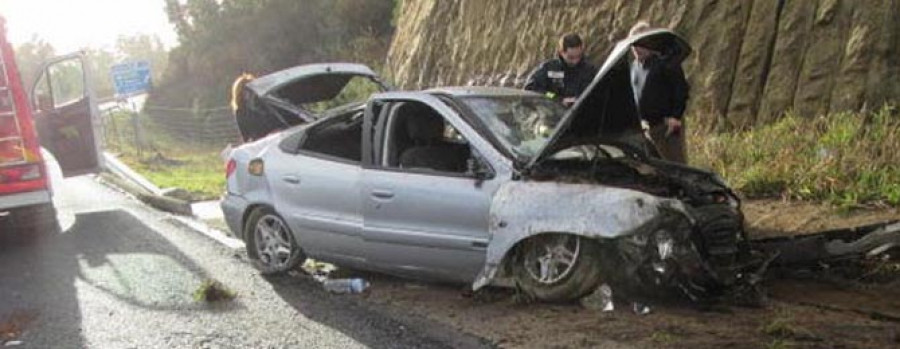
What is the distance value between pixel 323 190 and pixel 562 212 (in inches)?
86.0

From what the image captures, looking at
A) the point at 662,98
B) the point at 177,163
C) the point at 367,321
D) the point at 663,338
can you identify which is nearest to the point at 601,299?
the point at 663,338

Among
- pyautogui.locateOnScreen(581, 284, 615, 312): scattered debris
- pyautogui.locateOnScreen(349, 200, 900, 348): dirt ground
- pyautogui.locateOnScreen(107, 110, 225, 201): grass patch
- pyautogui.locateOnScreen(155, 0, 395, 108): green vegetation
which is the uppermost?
pyautogui.locateOnScreen(155, 0, 395, 108): green vegetation

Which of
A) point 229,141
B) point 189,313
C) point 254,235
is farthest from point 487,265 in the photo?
point 229,141

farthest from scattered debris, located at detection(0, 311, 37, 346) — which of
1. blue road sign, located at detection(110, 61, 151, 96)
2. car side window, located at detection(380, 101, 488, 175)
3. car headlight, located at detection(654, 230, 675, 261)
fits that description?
blue road sign, located at detection(110, 61, 151, 96)

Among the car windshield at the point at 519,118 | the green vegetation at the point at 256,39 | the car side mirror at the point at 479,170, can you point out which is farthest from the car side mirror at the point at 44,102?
the green vegetation at the point at 256,39

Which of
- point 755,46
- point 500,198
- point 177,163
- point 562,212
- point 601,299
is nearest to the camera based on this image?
point 562,212

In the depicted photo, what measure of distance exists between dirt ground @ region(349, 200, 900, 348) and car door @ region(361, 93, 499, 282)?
251 mm

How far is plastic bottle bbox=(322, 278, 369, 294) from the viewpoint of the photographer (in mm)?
6840

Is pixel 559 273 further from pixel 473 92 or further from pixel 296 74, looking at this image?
pixel 296 74

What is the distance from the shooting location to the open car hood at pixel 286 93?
367 inches

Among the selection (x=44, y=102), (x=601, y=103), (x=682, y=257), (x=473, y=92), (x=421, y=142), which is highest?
(x=44, y=102)

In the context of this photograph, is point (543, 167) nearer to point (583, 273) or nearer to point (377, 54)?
point (583, 273)

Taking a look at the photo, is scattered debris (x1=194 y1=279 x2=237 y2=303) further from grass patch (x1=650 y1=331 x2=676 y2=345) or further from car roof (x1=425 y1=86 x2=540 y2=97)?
grass patch (x1=650 y1=331 x2=676 y2=345)

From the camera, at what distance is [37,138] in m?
9.87
